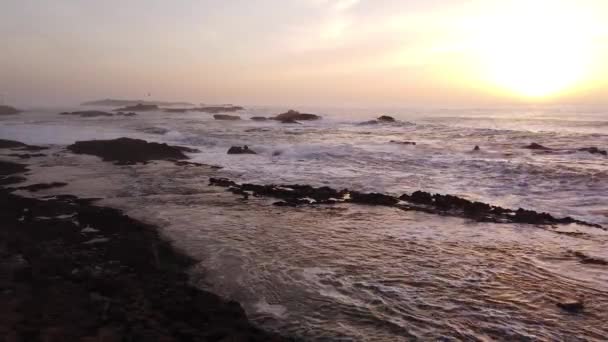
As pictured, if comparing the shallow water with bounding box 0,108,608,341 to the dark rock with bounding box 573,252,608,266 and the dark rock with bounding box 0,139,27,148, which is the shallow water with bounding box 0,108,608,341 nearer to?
the dark rock with bounding box 573,252,608,266

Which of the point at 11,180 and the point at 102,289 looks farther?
the point at 11,180

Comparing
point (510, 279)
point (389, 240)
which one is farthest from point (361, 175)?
point (510, 279)

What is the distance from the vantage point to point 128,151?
1049 inches

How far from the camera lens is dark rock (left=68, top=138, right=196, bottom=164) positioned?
25.0 meters

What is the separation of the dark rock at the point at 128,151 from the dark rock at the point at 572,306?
21158 mm

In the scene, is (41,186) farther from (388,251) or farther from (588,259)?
(588,259)

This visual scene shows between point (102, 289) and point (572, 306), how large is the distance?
745 centimetres

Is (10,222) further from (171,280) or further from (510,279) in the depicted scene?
(510,279)

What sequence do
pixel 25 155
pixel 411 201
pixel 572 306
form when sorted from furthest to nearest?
pixel 25 155 < pixel 411 201 < pixel 572 306

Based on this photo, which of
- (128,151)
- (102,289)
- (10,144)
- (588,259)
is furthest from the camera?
(10,144)

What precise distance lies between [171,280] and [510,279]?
607cm

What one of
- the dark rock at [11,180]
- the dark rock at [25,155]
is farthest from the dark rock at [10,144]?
the dark rock at [11,180]

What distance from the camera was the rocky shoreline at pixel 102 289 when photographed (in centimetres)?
595

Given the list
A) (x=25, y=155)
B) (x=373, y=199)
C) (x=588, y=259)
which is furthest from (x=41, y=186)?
(x=588, y=259)
